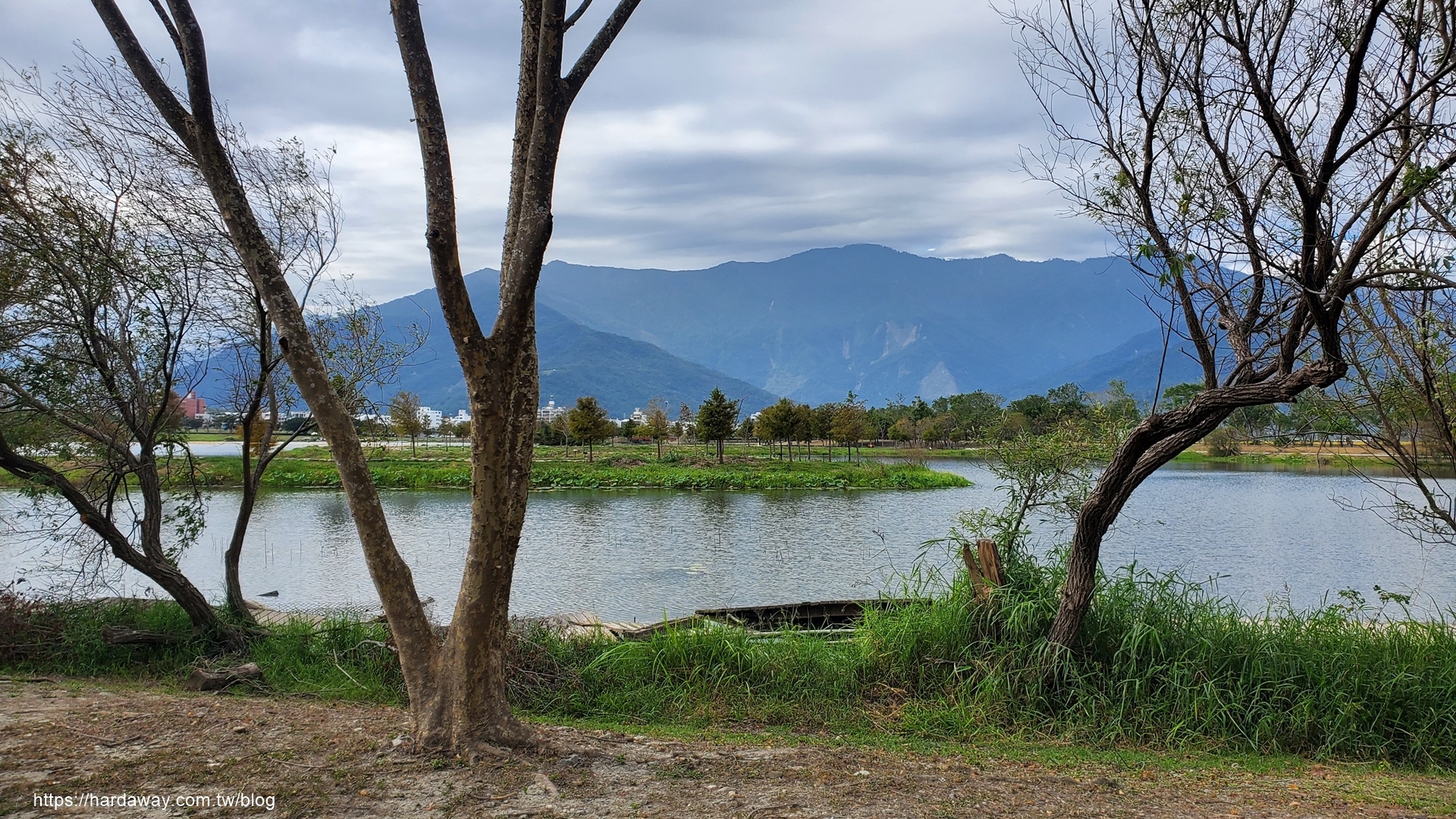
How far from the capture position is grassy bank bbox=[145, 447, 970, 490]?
3881 centimetres

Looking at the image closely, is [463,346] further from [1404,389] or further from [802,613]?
[802,613]

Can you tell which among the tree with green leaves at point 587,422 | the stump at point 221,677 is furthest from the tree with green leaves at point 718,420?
the stump at point 221,677

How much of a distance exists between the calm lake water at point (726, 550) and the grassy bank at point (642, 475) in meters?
5.05

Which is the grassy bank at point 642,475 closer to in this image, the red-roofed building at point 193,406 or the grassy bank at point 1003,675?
the red-roofed building at point 193,406

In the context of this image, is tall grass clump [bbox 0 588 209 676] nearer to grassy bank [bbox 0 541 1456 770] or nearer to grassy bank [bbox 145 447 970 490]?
grassy bank [bbox 0 541 1456 770]

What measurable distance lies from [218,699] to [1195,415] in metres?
7.17

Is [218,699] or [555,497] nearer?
[218,699]

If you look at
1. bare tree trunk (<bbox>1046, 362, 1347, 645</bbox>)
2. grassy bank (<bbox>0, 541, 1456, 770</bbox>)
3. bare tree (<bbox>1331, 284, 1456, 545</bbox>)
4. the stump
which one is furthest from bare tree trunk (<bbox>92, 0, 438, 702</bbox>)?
bare tree (<bbox>1331, 284, 1456, 545</bbox>)

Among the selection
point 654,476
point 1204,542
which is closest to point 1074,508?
point 1204,542

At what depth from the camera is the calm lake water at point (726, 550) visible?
49.2ft

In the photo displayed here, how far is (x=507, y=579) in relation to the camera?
15.0 feet

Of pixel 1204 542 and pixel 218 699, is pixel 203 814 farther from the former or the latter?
pixel 1204 542

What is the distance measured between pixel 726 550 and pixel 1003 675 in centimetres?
1420

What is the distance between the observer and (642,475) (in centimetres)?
4088
